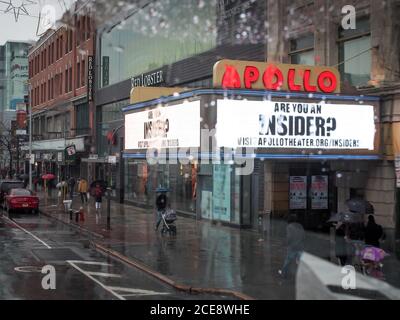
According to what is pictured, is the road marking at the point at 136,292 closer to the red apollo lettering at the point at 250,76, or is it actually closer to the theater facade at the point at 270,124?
the theater facade at the point at 270,124

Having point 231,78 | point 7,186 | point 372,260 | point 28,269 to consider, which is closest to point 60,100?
point 7,186

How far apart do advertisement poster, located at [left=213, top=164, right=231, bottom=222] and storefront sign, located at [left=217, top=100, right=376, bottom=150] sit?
7.67m

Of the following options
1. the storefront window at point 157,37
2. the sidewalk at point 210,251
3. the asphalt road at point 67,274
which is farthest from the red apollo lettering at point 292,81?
the asphalt road at point 67,274

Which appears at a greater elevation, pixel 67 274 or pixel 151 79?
pixel 151 79

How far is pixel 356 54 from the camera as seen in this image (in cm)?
1738

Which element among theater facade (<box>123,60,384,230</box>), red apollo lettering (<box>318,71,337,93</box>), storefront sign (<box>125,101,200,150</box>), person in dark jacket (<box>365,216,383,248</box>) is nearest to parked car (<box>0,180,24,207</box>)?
storefront sign (<box>125,101,200,150</box>)

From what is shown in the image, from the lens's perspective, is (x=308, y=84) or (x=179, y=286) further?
(x=308, y=84)

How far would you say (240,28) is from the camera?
2211 centimetres

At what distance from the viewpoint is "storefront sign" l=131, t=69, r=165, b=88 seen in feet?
95.9

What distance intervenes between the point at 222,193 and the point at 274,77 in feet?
28.6

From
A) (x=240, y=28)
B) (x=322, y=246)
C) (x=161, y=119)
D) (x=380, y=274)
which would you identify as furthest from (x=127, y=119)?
(x=380, y=274)

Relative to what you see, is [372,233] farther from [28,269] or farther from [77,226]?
[77,226]
